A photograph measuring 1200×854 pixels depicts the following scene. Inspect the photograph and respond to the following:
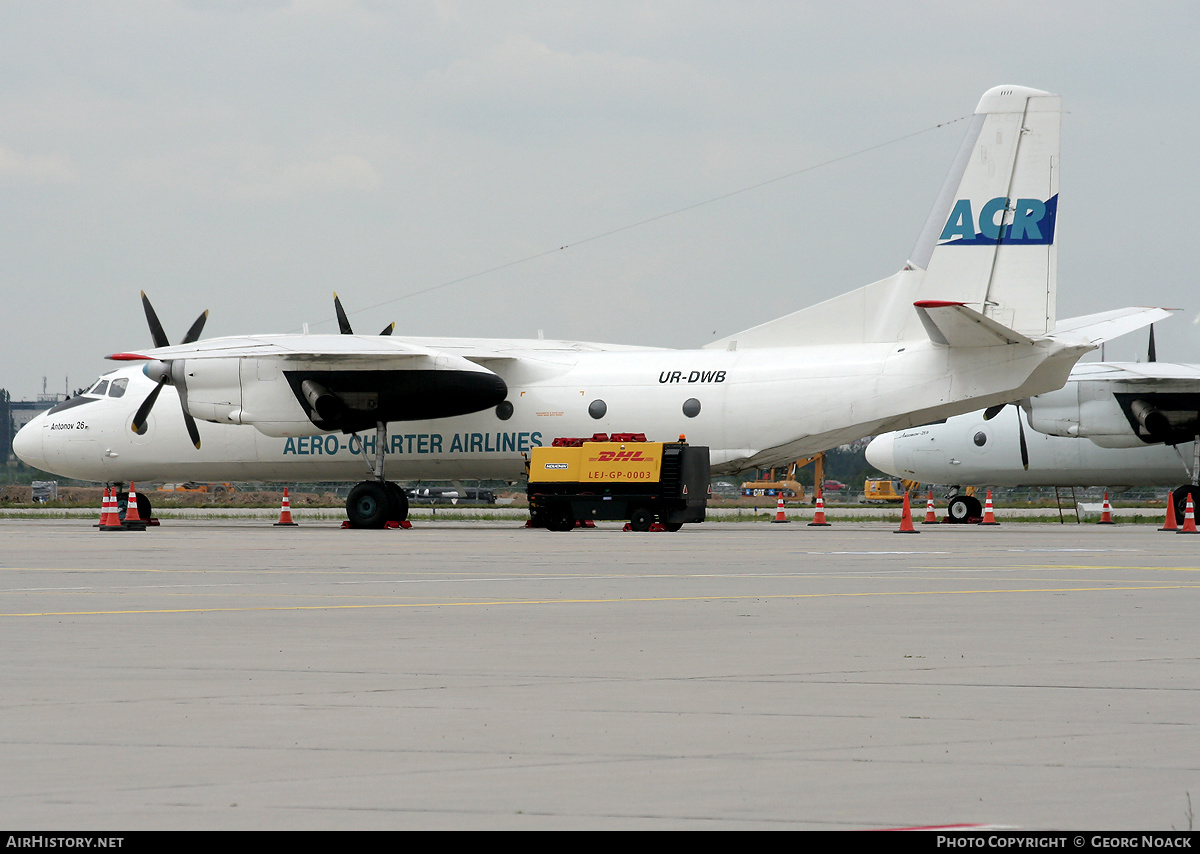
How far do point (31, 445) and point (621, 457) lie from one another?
1543 cm

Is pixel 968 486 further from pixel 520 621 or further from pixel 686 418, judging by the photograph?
pixel 520 621

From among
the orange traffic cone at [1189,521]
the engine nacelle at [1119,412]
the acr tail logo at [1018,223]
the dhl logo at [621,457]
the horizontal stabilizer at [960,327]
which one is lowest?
the orange traffic cone at [1189,521]

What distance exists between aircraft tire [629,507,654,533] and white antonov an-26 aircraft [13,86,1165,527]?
2107mm

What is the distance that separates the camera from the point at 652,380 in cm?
2944

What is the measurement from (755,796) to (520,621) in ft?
18.8

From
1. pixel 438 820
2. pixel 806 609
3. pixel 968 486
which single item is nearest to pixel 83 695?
pixel 438 820

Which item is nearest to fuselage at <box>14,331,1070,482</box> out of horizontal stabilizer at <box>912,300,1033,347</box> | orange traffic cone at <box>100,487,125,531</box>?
horizontal stabilizer at <box>912,300,1033,347</box>

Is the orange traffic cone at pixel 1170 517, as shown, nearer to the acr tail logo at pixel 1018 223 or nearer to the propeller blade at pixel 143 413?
the acr tail logo at pixel 1018 223

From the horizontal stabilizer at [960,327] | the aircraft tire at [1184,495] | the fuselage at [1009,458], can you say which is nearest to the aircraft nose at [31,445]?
the aircraft tire at [1184,495]

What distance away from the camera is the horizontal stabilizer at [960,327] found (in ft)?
81.0

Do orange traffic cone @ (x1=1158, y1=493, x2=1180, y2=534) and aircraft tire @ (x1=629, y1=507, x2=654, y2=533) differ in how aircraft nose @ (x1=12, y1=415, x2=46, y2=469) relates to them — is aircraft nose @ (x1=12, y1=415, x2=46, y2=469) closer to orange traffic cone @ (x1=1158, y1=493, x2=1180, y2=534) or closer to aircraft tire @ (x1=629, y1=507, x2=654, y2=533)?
aircraft tire @ (x1=629, y1=507, x2=654, y2=533)

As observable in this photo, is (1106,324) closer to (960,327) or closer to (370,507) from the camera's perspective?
(960,327)

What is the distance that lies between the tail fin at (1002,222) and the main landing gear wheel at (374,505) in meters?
10.4

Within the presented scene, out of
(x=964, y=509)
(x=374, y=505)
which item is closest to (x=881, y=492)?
(x=964, y=509)
